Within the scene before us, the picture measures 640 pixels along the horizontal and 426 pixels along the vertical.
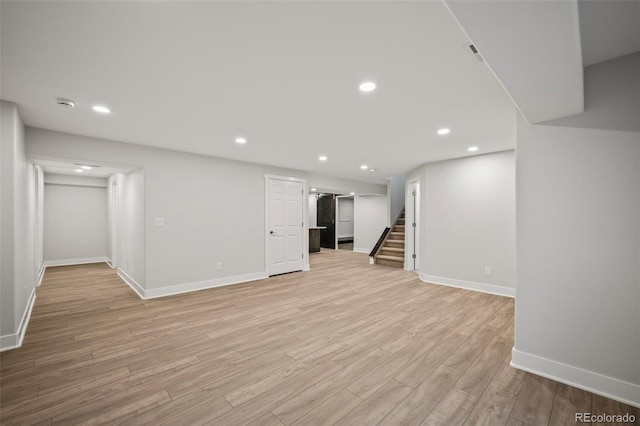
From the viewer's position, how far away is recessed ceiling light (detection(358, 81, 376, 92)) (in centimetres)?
213

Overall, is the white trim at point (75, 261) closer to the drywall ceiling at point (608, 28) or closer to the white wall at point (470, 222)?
the white wall at point (470, 222)

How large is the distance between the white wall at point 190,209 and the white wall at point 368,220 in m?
4.80

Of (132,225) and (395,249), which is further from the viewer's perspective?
(395,249)

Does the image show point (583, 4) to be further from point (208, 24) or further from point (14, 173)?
point (14, 173)

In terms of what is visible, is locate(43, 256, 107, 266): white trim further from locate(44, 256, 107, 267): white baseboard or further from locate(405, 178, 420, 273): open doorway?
locate(405, 178, 420, 273): open doorway

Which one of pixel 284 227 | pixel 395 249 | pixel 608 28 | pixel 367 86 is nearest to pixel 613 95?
pixel 608 28

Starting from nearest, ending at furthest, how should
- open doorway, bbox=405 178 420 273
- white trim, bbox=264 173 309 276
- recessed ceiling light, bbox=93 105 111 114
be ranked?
recessed ceiling light, bbox=93 105 111 114 → white trim, bbox=264 173 309 276 → open doorway, bbox=405 178 420 273

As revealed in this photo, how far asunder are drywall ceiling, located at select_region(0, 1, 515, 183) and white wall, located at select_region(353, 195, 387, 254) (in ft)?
18.7

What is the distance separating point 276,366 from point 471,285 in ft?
13.0

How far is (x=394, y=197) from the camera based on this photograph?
8414 mm

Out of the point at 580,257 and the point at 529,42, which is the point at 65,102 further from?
the point at 580,257

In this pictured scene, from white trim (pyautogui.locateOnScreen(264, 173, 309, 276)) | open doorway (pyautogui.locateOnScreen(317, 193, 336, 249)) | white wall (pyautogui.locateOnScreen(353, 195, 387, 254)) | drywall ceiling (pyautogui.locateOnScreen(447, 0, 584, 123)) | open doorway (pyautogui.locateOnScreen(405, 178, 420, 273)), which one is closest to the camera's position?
drywall ceiling (pyautogui.locateOnScreen(447, 0, 584, 123))

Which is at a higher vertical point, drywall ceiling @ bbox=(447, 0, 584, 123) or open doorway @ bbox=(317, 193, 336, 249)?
drywall ceiling @ bbox=(447, 0, 584, 123)

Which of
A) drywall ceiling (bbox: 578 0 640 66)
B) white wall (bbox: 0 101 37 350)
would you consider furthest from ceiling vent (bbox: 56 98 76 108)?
drywall ceiling (bbox: 578 0 640 66)
